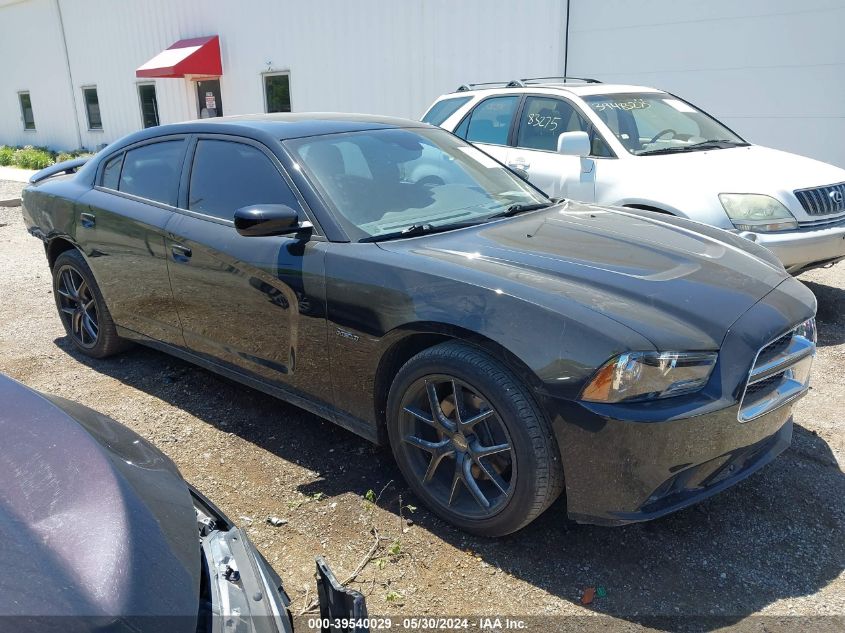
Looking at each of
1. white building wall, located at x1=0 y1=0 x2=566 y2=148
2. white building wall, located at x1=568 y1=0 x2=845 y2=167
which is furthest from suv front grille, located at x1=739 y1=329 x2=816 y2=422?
white building wall, located at x1=0 y1=0 x2=566 y2=148

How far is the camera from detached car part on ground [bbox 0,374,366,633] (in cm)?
139

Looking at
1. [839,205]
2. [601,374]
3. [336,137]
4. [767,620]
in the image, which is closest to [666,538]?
[767,620]

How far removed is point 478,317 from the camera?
2.66 m

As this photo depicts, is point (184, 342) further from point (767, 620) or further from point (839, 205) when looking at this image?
point (839, 205)

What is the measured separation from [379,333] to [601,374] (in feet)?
3.20

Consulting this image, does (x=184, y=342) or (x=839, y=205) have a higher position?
(x=839, y=205)

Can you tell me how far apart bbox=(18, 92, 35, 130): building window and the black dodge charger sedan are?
78.1 ft

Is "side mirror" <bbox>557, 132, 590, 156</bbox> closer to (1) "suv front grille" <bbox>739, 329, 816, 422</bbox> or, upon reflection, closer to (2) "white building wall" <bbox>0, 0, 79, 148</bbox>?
(1) "suv front grille" <bbox>739, 329, 816, 422</bbox>

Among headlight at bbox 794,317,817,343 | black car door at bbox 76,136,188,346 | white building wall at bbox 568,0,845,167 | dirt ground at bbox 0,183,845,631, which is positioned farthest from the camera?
white building wall at bbox 568,0,845,167

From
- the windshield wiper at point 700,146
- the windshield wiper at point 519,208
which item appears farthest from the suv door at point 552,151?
the windshield wiper at point 519,208

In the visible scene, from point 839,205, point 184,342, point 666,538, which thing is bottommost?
point 666,538

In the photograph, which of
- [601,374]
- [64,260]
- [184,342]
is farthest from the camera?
[64,260]

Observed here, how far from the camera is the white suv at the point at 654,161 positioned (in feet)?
16.6

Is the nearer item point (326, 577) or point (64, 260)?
point (326, 577)
